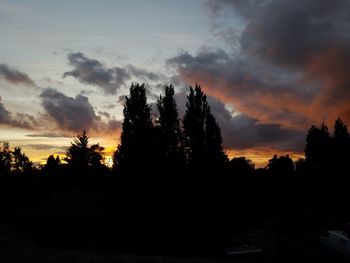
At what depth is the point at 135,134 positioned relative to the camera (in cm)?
3083

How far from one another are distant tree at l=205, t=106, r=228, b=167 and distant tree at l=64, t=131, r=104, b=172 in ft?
74.6

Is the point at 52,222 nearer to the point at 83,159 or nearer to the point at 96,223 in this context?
the point at 96,223

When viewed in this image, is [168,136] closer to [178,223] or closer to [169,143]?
[169,143]

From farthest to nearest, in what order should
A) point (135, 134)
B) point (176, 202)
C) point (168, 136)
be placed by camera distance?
point (168, 136) < point (135, 134) < point (176, 202)

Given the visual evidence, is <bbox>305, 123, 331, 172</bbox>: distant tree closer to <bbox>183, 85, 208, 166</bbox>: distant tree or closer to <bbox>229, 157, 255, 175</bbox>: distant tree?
<bbox>229, 157, 255, 175</bbox>: distant tree

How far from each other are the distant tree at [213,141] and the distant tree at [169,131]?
3172mm

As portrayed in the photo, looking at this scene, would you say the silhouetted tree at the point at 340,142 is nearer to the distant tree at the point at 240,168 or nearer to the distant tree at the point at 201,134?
the distant tree at the point at 240,168

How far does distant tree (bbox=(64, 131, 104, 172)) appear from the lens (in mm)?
53438

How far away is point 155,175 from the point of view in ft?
90.5

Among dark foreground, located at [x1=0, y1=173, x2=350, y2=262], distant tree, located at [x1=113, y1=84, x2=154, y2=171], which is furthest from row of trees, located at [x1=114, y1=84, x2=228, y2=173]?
dark foreground, located at [x1=0, y1=173, x2=350, y2=262]

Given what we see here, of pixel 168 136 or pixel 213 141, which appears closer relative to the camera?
pixel 168 136

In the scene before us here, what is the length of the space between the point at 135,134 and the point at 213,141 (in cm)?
953

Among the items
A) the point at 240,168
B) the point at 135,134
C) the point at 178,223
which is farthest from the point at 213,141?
the point at 178,223

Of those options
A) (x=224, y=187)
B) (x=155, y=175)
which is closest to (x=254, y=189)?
(x=224, y=187)
